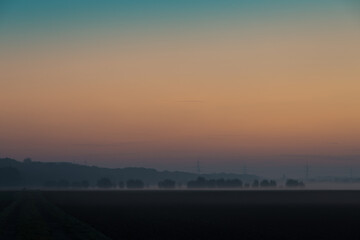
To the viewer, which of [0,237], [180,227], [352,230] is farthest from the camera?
[180,227]

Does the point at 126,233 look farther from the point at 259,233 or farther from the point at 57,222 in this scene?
the point at 57,222

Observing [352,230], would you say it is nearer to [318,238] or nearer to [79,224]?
[318,238]

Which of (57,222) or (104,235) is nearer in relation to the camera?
(104,235)

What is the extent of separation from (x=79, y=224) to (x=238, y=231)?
53.4ft

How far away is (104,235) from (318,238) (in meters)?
16.5

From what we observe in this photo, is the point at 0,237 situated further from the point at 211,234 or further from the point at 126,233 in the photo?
the point at 211,234

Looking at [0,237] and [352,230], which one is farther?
[352,230]

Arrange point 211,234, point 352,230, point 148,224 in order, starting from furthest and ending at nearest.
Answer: point 148,224 < point 352,230 < point 211,234

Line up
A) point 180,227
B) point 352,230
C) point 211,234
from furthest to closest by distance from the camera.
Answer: point 180,227, point 352,230, point 211,234

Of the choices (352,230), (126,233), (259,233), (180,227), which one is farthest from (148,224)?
(352,230)

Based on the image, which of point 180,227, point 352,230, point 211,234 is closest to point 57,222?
point 180,227

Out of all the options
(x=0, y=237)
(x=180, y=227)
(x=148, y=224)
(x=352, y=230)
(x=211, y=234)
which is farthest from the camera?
(x=148, y=224)

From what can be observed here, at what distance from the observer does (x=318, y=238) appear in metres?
47.5

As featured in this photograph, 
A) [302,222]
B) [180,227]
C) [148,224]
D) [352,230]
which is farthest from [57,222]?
[352,230]
